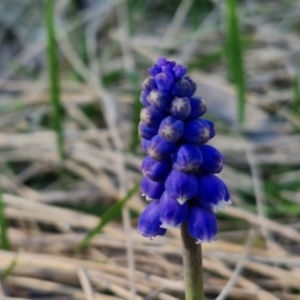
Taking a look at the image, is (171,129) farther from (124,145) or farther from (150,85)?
(124,145)

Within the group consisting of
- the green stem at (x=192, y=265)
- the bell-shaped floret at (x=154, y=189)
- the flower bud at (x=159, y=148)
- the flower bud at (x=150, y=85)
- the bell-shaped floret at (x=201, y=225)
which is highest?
the flower bud at (x=150, y=85)

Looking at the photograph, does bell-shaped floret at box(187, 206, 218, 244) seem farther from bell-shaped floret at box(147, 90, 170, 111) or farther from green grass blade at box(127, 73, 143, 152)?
green grass blade at box(127, 73, 143, 152)

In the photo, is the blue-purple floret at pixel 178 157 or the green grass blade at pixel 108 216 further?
the green grass blade at pixel 108 216

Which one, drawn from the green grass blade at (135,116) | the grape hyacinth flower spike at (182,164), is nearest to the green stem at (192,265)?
the grape hyacinth flower spike at (182,164)

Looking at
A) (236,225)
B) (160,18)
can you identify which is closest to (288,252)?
(236,225)

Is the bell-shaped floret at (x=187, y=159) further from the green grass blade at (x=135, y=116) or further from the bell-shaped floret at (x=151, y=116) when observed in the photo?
the green grass blade at (x=135, y=116)

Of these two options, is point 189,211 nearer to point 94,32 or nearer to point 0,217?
point 0,217
